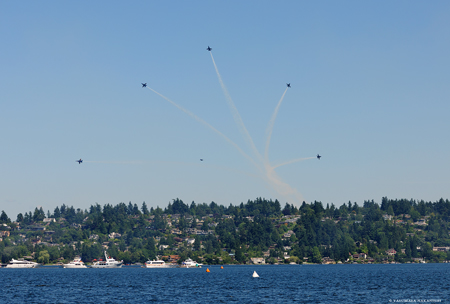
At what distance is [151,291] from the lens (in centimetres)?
13600

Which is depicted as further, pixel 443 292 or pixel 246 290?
pixel 246 290

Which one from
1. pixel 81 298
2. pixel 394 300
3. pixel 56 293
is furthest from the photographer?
pixel 56 293

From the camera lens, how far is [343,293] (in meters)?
125

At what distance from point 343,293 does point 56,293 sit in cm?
6593

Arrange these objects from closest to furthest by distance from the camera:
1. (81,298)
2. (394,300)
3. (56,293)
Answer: (394,300) → (81,298) → (56,293)

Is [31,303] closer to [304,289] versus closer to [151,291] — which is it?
[151,291]

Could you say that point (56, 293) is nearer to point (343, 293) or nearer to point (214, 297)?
point (214, 297)

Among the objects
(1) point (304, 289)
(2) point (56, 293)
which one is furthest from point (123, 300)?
(1) point (304, 289)

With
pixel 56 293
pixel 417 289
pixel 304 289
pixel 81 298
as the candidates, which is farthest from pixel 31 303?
pixel 417 289

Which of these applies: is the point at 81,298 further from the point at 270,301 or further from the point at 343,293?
the point at 343,293

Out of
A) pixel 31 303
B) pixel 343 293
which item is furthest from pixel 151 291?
pixel 343 293

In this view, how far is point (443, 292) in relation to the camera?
125 m

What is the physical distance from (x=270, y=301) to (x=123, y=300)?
1171 inches

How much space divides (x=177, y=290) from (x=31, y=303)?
39.6 metres
